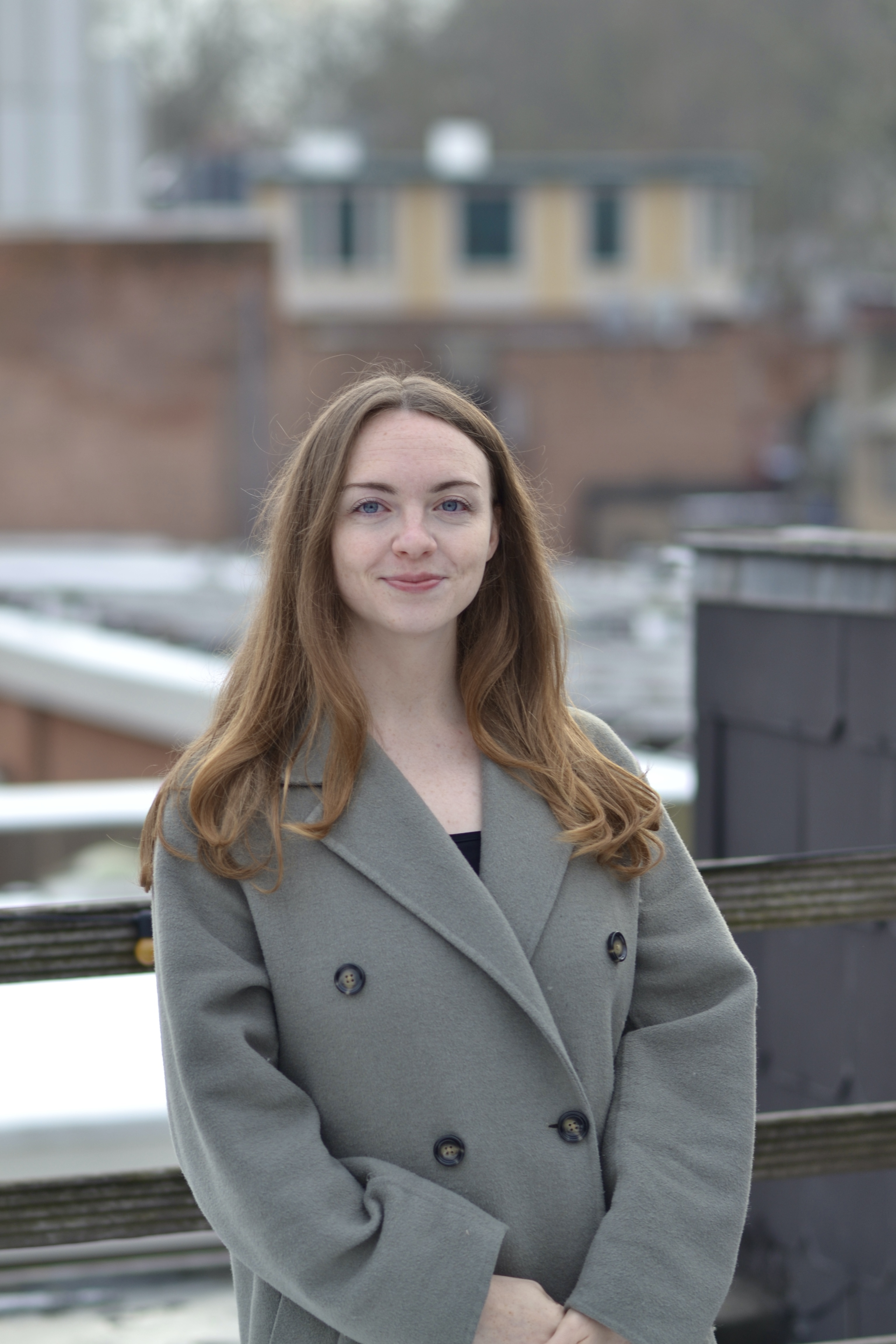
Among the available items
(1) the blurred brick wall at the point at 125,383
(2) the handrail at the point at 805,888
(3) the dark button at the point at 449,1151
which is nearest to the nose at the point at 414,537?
(3) the dark button at the point at 449,1151

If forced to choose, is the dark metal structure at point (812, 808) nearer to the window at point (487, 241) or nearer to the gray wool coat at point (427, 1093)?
the gray wool coat at point (427, 1093)

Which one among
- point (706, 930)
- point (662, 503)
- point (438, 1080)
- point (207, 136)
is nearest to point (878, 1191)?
point (706, 930)

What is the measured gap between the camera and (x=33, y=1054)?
3191 mm


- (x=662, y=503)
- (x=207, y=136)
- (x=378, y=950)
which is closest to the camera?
(x=378, y=950)

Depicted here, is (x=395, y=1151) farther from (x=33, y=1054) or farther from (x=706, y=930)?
(x=33, y=1054)

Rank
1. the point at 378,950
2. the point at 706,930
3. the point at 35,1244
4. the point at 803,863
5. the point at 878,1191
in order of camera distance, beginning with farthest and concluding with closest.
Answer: the point at 878,1191, the point at 803,863, the point at 35,1244, the point at 706,930, the point at 378,950

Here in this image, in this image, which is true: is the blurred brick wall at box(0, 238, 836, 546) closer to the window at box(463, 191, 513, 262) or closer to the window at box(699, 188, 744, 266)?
the window at box(463, 191, 513, 262)

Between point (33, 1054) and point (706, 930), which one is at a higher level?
point (706, 930)

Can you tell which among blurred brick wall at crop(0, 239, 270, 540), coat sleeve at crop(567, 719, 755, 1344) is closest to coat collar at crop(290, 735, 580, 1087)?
coat sleeve at crop(567, 719, 755, 1344)

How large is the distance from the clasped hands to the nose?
772 millimetres

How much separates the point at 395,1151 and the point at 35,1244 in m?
0.66

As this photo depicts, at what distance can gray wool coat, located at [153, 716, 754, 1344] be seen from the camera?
1580 millimetres

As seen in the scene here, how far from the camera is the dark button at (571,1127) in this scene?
5.52ft

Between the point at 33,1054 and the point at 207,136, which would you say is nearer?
the point at 33,1054
